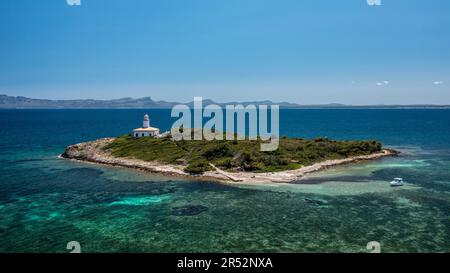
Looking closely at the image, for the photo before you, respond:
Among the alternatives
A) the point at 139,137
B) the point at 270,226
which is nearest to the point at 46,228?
the point at 270,226

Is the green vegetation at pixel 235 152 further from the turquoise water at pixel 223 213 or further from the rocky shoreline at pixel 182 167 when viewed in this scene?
the turquoise water at pixel 223 213

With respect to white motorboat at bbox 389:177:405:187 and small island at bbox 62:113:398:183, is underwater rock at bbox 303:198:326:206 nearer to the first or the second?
small island at bbox 62:113:398:183

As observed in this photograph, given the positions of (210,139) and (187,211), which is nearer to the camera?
(187,211)

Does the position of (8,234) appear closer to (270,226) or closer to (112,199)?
(112,199)

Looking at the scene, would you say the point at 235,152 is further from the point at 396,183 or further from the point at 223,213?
the point at 223,213

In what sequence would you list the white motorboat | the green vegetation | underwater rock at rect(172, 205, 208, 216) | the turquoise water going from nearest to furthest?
1. the turquoise water
2. underwater rock at rect(172, 205, 208, 216)
3. the white motorboat
4. the green vegetation

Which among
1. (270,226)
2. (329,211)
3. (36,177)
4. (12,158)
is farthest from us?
(12,158)

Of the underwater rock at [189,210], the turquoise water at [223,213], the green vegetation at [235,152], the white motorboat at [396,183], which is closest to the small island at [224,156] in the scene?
the green vegetation at [235,152]

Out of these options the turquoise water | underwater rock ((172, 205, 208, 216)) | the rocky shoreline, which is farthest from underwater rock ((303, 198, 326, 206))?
underwater rock ((172, 205, 208, 216))
